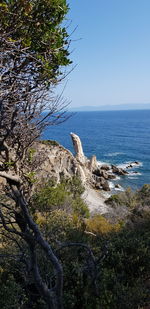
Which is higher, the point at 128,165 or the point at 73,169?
the point at 73,169

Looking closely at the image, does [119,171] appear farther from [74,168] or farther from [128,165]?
[74,168]

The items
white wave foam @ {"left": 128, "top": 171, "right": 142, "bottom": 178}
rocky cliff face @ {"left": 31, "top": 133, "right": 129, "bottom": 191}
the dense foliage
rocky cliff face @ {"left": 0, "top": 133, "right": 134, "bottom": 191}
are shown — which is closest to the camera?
the dense foliage

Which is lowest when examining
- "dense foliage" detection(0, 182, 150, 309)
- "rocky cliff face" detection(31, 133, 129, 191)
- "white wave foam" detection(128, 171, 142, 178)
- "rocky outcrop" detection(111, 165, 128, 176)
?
"white wave foam" detection(128, 171, 142, 178)

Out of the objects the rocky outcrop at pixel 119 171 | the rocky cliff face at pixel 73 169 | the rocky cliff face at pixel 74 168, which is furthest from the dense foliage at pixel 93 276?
the rocky outcrop at pixel 119 171

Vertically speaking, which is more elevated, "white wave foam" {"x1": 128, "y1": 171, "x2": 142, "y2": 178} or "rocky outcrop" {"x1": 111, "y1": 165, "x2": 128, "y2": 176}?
"rocky outcrop" {"x1": 111, "y1": 165, "x2": 128, "y2": 176}

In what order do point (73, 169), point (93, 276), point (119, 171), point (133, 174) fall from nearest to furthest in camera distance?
1. point (93, 276)
2. point (73, 169)
3. point (133, 174)
4. point (119, 171)

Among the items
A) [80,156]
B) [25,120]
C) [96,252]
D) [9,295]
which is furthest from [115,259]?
[80,156]

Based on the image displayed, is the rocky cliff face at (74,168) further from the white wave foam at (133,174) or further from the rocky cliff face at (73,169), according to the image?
the white wave foam at (133,174)

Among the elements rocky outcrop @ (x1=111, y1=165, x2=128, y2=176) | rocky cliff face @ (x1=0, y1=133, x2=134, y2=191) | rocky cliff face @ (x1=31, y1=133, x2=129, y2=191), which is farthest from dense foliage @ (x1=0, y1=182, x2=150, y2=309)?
rocky outcrop @ (x1=111, y1=165, x2=128, y2=176)

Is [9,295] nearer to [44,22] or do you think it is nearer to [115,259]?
[115,259]

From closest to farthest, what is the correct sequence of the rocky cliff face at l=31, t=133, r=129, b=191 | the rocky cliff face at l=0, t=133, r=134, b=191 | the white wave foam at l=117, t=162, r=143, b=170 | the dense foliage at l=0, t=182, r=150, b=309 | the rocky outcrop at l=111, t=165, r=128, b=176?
the dense foliage at l=0, t=182, r=150, b=309 < the rocky cliff face at l=0, t=133, r=134, b=191 < the rocky cliff face at l=31, t=133, r=129, b=191 < the rocky outcrop at l=111, t=165, r=128, b=176 < the white wave foam at l=117, t=162, r=143, b=170

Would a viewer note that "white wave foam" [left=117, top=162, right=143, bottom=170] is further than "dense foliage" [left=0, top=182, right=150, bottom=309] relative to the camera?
Yes

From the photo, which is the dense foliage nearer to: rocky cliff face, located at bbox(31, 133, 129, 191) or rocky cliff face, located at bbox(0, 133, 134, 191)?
rocky cliff face, located at bbox(0, 133, 134, 191)

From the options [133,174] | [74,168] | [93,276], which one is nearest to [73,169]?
[74,168]
